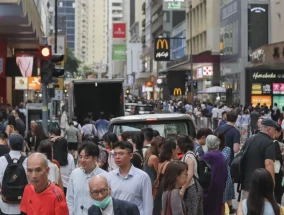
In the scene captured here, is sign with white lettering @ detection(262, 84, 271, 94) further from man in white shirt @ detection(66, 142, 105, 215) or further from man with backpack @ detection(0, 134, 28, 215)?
man in white shirt @ detection(66, 142, 105, 215)

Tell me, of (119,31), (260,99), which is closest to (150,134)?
(260,99)

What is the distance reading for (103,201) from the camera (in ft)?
19.5

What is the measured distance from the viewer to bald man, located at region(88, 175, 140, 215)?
19.4ft

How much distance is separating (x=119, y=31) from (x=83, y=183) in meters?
181

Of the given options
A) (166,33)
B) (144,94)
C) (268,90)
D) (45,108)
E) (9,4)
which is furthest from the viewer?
(144,94)

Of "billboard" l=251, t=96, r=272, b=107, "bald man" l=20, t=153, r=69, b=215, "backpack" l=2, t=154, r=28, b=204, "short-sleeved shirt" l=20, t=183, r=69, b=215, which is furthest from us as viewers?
"billboard" l=251, t=96, r=272, b=107

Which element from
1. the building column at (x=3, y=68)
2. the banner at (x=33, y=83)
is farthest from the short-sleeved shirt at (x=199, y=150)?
the banner at (x=33, y=83)

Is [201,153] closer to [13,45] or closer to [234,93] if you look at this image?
[13,45]

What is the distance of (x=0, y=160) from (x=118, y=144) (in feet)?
8.23

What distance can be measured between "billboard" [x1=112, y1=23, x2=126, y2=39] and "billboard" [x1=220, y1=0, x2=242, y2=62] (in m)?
124

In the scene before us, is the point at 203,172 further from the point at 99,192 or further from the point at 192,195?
the point at 99,192

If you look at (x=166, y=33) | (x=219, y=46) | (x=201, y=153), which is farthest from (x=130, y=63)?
(x=201, y=153)

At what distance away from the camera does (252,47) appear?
2222 inches

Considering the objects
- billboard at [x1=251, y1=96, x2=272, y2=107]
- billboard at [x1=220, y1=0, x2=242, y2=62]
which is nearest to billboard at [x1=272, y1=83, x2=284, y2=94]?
billboard at [x1=251, y1=96, x2=272, y2=107]
